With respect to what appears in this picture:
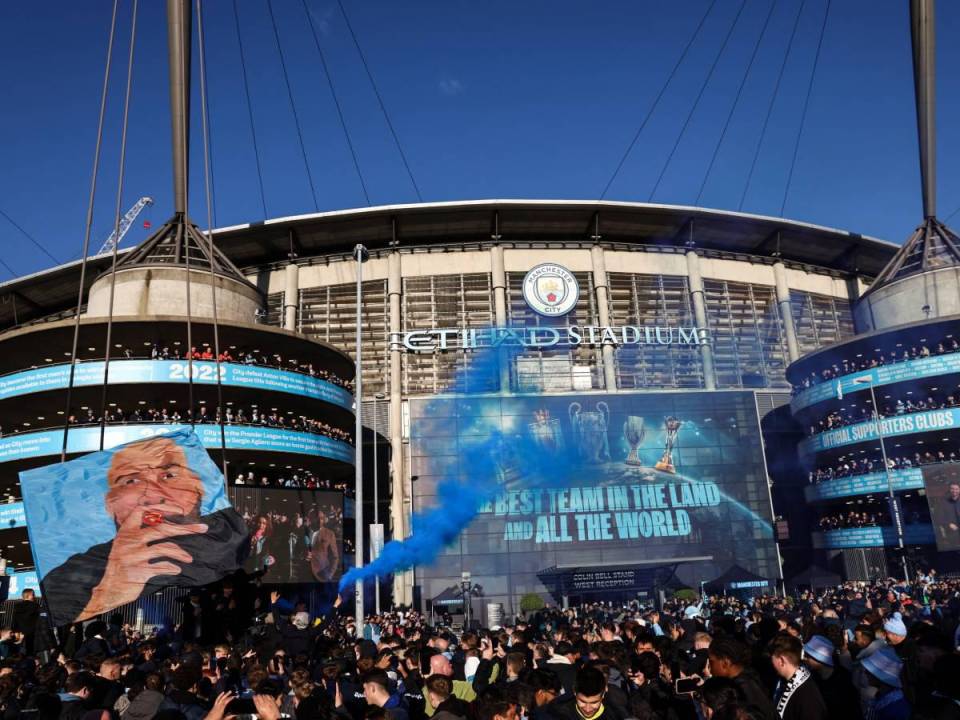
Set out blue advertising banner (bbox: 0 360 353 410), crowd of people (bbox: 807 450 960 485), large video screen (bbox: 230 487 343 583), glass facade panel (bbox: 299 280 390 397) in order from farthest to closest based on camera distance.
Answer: glass facade panel (bbox: 299 280 390 397), crowd of people (bbox: 807 450 960 485), blue advertising banner (bbox: 0 360 353 410), large video screen (bbox: 230 487 343 583)

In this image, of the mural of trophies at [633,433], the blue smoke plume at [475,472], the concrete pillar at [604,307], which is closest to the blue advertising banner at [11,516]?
the blue smoke plume at [475,472]

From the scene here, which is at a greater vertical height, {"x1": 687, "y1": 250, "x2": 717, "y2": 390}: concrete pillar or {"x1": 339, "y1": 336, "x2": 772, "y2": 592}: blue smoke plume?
{"x1": 687, "y1": 250, "x2": 717, "y2": 390}: concrete pillar

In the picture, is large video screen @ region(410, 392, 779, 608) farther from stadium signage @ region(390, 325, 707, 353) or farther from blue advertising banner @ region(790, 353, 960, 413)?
blue advertising banner @ region(790, 353, 960, 413)

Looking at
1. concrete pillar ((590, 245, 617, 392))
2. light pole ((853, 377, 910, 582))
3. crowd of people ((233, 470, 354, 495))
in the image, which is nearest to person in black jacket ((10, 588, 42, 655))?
crowd of people ((233, 470, 354, 495))

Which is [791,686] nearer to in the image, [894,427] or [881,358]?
[894,427]

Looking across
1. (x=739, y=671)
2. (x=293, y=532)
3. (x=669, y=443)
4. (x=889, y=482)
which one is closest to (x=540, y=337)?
(x=669, y=443)

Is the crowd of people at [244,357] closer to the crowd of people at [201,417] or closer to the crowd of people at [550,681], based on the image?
the crowd of people at [201,417]

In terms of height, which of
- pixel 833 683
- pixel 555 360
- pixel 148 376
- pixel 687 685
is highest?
pixel 555 360

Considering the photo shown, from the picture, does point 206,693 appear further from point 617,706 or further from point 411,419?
point 411,419

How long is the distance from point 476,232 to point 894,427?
33.9 metres

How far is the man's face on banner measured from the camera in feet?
49.2

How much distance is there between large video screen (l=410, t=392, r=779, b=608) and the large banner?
13.5 m

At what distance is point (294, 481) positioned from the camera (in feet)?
138

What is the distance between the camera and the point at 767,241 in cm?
6462
